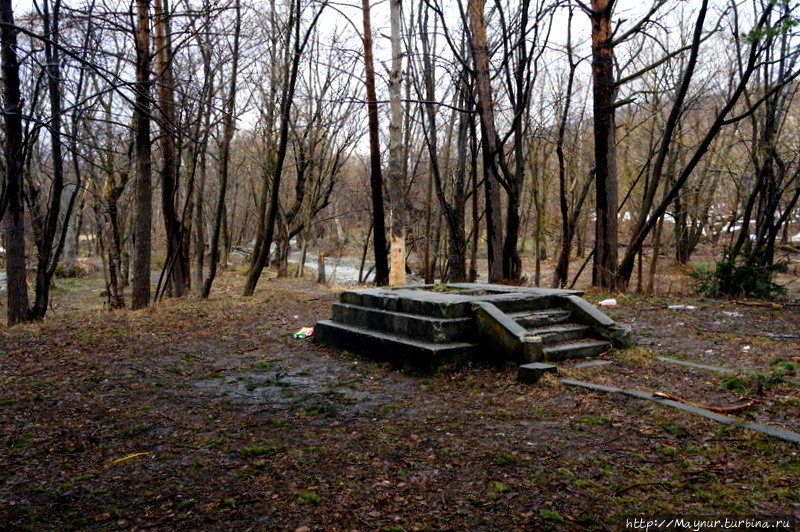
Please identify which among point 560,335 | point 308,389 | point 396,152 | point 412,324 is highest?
point 396,152

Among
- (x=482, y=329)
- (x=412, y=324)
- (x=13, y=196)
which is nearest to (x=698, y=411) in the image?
(x=482, y=329)

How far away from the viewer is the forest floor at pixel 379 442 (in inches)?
118

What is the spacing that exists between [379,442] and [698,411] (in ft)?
7.90

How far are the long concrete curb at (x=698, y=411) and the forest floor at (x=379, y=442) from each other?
67 millimetres

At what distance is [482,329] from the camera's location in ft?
20.7

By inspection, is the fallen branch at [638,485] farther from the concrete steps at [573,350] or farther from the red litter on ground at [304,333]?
the red litter on ground at [304,333]

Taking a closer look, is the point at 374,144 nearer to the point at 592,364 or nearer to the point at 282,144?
the point at 282,144

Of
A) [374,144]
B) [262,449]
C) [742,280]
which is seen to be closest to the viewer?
[262,449]

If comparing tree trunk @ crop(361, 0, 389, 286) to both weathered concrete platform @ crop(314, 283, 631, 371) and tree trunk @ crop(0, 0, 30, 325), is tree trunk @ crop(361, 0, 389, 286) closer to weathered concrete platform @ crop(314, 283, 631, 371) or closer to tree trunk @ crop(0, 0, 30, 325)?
weathered concrete platform @ crop(314, 283, 631, 371)

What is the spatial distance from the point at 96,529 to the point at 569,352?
15.3 ft

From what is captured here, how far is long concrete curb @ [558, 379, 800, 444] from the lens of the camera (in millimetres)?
3616

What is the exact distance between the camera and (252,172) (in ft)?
89.0

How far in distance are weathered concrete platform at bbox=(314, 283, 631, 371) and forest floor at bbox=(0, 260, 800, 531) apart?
0.24m

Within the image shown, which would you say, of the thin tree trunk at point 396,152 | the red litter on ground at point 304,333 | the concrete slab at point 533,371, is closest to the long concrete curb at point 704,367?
the concrete slab at point 533,371
